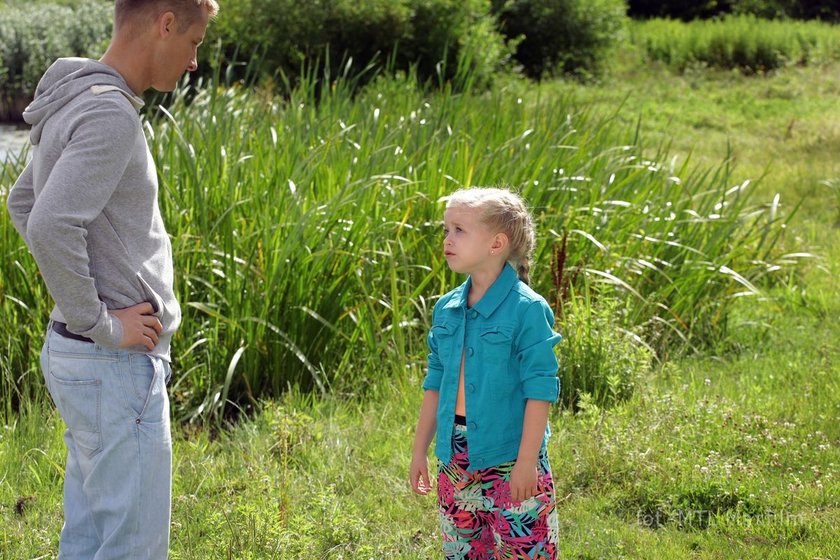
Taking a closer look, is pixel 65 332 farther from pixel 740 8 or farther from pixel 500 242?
pixel 740 8

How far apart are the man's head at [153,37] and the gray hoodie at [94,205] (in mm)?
53

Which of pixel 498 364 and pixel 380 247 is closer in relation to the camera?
pixel 498 364

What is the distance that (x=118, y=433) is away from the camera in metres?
2.25

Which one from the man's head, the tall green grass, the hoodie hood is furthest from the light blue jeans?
the tall green grass

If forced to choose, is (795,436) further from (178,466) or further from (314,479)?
(178,466)

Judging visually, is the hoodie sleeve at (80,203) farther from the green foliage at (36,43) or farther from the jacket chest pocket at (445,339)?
the green foliage at (36,43)

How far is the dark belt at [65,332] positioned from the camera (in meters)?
2.28

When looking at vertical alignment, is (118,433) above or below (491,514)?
above

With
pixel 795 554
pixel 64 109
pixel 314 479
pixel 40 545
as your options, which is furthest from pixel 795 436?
Result: pixel 64 109

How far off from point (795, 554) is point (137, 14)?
2.33 m

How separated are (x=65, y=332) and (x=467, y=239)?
3.02 ft

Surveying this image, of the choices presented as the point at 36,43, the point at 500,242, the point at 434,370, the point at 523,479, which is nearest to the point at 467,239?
the point at 500,242

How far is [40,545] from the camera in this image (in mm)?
3213

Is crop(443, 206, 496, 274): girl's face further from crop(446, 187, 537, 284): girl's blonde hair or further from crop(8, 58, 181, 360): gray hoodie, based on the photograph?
crop(8, 58, 181, 360): gray hoodie
